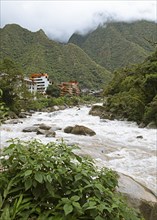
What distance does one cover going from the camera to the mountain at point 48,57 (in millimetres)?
81312

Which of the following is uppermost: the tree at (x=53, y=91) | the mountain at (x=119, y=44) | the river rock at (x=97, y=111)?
the mountain at (x=119, y=44)

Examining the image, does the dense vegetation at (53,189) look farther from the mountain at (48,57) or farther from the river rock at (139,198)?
the mountain at (48,57)

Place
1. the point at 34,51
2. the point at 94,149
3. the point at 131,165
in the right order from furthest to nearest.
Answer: the point at 34,51 → the point at 94,149 → the point at 131,165

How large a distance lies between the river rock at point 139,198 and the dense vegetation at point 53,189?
261 cm

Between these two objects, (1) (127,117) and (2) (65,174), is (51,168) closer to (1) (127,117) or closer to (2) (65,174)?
(2) (65,174)

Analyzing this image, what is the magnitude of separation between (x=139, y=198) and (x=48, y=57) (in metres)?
83.9

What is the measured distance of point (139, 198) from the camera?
5.13 meters

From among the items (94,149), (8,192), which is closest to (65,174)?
(8,192)

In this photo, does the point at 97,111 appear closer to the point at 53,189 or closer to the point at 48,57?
the point at 53,189

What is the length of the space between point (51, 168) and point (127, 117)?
24.4 meters

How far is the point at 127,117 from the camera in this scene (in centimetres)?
2638

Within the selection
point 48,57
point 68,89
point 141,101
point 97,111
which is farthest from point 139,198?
point 48,57

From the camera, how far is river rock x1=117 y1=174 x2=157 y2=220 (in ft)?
15.8

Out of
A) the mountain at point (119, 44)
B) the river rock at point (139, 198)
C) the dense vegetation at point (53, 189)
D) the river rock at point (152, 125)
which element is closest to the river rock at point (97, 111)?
the river rock at point (152, 125)
